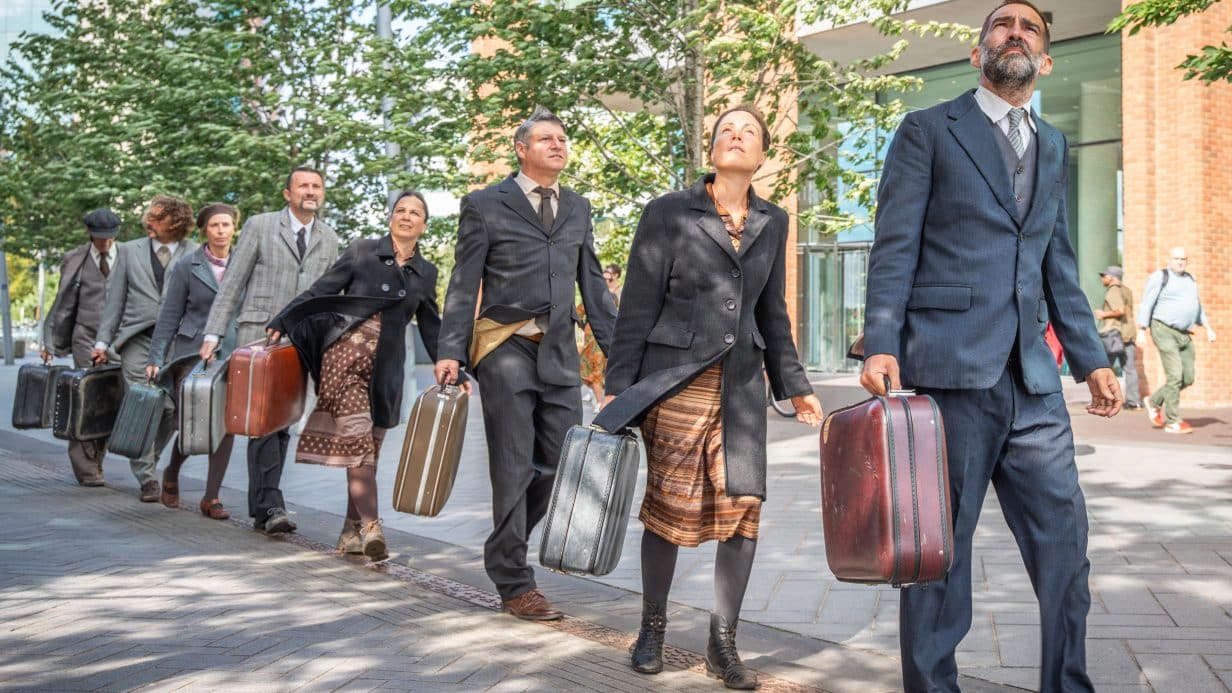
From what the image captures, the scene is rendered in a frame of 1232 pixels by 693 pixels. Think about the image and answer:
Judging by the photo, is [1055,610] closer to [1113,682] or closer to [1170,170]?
[1113,682]

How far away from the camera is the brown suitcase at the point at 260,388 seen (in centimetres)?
672

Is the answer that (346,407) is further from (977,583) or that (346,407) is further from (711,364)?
(977,583)

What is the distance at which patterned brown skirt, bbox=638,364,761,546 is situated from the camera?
4238 mm

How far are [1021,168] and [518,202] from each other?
7.82 feet

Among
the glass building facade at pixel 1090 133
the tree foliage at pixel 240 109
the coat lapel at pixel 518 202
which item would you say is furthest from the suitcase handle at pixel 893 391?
the glass building facade at pixel 1090 133

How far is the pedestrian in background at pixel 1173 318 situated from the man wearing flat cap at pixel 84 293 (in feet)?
32.9

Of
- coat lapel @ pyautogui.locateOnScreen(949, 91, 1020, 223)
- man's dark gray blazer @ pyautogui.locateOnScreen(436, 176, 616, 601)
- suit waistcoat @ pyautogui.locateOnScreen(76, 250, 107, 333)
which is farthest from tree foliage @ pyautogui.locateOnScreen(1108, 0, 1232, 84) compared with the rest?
suit waistcoat @ pyautogui.locateOnScreen(76, 250, 107, 333)

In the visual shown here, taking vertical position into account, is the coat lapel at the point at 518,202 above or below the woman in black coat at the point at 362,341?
above

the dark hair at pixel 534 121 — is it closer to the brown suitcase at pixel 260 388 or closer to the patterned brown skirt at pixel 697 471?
the patterned brown skirt at pixel 697 471

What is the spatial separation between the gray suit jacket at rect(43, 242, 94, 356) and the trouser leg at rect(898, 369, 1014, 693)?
26.7 feet

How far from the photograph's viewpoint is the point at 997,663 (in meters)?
4.36

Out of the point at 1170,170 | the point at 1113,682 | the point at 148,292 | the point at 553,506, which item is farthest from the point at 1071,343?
the point at 1170,170

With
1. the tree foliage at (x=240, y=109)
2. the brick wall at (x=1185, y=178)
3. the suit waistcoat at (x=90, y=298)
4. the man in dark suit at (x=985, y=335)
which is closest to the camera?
the man in dark suit at (x=985, y=335)

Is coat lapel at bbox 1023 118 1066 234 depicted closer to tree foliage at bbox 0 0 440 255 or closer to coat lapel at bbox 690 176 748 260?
coat lapel at bbox 690 176 748 260
